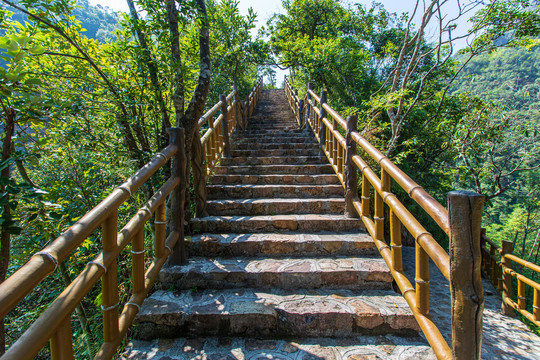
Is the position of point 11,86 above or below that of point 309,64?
below

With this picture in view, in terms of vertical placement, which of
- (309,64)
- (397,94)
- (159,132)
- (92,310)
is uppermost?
(309,64)

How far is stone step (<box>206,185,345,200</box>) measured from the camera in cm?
361

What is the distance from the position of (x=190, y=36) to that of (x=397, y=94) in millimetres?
3392

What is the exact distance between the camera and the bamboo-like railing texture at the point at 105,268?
0.96m

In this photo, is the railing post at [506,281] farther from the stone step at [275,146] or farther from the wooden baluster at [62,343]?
the wooden baluster at [62,343]

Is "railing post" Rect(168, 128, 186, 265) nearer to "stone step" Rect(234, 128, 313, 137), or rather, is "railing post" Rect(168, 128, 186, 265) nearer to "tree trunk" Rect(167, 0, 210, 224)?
"tree trunk" Rect(167, 0, 210, 224)

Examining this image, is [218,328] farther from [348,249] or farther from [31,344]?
[348,249]

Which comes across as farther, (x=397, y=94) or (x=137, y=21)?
(x=397, y=94)

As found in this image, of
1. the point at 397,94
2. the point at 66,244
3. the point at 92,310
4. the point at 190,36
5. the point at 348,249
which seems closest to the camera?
the point at 66,244

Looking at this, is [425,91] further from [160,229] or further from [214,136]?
[160,229]

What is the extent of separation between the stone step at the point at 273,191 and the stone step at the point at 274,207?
1.09ft

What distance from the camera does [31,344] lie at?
97 centimetres

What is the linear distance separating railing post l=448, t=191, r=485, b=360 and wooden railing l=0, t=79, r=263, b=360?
1.66 m

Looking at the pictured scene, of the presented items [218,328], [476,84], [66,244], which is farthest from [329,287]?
[476,84]
